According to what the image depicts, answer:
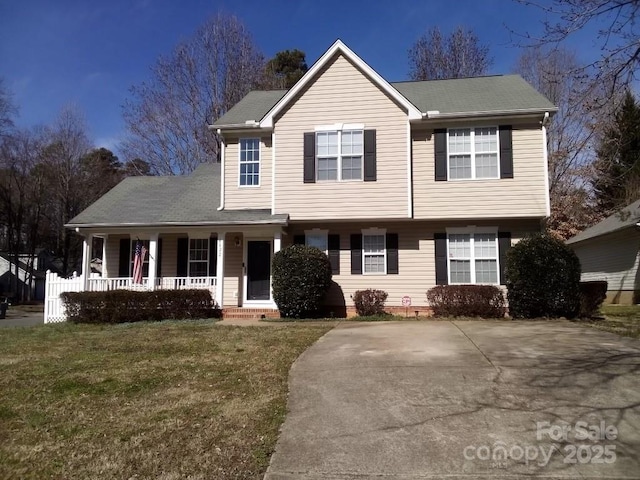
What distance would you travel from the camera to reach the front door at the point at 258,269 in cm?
1672

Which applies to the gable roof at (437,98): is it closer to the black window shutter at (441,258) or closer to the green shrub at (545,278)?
the black window shutter at (441,258)

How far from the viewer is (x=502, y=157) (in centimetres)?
1537

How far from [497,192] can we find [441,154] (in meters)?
2.06

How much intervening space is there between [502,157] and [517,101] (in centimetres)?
197

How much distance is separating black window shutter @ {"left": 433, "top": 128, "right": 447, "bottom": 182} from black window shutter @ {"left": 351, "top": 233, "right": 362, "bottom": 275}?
3.14 meters

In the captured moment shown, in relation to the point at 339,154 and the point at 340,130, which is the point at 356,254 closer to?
the point at 339,154

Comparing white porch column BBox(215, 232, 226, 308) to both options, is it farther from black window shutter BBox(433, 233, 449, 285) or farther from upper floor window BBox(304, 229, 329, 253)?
black window shutter BBox(433, 233, 449, 285)

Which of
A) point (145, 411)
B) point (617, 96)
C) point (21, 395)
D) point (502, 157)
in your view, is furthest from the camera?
point (502, 157)

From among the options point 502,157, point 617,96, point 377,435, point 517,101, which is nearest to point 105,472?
point 377,435

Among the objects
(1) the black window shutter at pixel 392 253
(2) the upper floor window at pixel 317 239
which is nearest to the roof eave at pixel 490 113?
(1) the black window shutter at pixel 392 253

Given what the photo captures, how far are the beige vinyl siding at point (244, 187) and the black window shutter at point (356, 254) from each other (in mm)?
3067

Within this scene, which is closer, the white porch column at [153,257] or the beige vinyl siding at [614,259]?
the white porch column at [153,257]

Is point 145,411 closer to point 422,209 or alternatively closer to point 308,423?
point 308,423

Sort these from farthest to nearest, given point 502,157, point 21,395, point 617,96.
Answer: point 502,157, point 617,96, point 21,395
